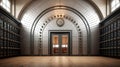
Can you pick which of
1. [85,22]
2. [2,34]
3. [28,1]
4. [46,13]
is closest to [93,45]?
[85,22]

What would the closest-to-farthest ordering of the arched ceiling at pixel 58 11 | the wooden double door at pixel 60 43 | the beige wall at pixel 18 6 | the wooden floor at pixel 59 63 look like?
the wooden floor at pixel 59 63, the beige wall at pixel 18 6, the arched ceiling at pixel 58 11, the wooden double door at pixel 60 43

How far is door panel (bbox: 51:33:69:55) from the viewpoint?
72.6ft

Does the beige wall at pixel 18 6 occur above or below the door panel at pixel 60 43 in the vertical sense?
above

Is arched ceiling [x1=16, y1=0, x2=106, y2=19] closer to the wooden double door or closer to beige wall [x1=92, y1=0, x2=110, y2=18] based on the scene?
beige wall [x1=92, y1=0, x2=110, y2=18]

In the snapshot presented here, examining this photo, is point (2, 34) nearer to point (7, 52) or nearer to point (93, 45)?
point (7, 52)

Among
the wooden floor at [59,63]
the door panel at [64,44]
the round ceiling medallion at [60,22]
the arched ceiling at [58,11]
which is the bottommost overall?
the wooden floor at [59,63]

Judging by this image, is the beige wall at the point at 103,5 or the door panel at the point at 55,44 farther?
the door panel at the point at 55,44

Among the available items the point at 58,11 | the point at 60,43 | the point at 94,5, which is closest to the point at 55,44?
the point at 60,43

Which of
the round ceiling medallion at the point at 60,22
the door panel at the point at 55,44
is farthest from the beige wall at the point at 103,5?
the door panel at the point at 55,44

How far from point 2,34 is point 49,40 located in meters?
7.23

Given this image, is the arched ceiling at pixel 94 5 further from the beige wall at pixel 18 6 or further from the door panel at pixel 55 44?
the door panel at pixel 55 44

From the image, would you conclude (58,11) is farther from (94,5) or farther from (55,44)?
(94,5)

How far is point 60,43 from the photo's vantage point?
22.3 meters

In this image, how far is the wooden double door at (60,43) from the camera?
2212 cm
